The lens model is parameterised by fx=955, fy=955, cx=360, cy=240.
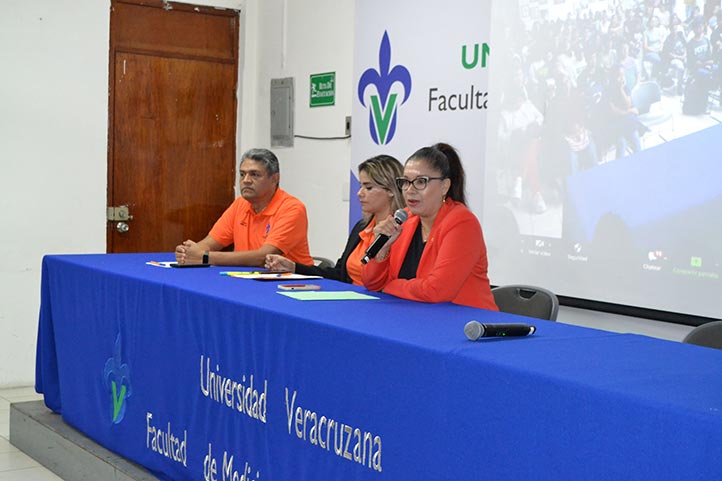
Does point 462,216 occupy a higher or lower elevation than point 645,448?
higher

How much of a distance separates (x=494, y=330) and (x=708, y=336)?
91 cm

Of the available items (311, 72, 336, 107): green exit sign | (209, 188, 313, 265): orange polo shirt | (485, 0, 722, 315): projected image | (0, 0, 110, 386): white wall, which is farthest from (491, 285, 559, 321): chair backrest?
(0, 0, 110, 386): white wall

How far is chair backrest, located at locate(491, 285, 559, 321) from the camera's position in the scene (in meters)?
3.53

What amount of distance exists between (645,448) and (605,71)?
8.63 feet

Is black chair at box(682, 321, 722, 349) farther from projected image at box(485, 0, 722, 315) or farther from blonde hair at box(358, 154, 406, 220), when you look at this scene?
blonde hair at box(358, 154, 406, 220)

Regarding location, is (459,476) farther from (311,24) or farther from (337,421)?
(311,24)

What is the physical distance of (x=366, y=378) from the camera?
248 centimetres

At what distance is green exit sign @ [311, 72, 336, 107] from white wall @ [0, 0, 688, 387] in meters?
0.04

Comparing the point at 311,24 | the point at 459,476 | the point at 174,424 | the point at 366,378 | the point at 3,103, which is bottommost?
the point at 174,424

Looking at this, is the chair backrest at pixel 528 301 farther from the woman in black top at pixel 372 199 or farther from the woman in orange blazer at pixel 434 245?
the woman in black top at pixel 372 199

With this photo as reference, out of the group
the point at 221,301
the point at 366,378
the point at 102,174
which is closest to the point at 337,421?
the point at 366,378

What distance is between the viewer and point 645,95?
393 centimetres

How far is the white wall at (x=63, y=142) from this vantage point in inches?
221

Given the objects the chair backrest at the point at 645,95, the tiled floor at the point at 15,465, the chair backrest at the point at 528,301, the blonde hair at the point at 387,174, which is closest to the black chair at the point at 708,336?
the chair backrest at the point at 528,301
